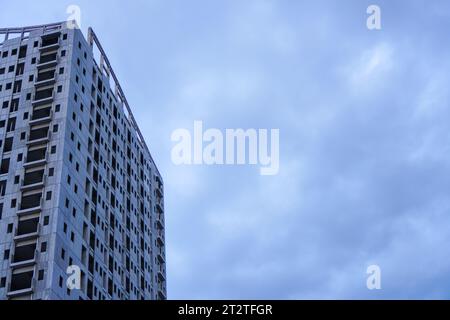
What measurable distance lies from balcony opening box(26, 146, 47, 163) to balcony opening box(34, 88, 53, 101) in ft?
20.5

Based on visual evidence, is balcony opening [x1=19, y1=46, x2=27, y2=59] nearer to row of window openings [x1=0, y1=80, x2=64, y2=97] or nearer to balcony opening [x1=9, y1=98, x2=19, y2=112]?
row of window openings [x1=0, y1=80, x2=64, y2=97]

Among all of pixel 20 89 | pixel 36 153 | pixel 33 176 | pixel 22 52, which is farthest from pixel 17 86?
pixel 33 176

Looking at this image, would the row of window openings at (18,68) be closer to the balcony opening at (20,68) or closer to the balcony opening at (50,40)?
the balcony opening at (20,68)

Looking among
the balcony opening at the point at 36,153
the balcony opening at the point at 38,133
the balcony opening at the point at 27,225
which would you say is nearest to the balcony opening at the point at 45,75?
the balcony opening at the point at 38,133

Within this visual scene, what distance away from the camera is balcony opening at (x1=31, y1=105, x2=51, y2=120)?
61984mm

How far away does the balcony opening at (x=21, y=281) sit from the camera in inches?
2005

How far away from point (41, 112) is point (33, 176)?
7.64m


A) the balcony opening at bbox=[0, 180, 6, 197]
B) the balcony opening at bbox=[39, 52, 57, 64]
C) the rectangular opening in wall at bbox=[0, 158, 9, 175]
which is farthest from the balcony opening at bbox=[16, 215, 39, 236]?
the balcony opening at bbox=[39, 52, 57, 64]

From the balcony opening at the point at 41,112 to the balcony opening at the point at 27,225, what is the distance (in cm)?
1142

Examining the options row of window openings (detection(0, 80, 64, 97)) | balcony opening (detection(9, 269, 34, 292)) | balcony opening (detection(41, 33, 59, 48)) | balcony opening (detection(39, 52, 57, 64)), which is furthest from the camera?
balcony opening (detection(41, 33, 59, 48))
